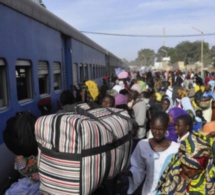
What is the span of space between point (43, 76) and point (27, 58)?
0.98 m

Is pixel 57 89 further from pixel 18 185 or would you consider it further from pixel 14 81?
pixel 18 185

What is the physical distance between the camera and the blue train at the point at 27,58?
3.66 m

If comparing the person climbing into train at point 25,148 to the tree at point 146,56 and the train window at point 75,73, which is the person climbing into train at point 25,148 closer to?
the train window at point 75,73

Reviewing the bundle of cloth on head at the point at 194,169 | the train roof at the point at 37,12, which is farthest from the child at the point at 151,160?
the train roof at the point at 37,12

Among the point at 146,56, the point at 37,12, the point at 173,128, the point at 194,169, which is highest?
the point at 37,12

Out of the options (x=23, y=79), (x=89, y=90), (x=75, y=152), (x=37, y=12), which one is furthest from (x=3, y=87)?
(x=75, y=152)

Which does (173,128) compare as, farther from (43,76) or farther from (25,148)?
(43,76)

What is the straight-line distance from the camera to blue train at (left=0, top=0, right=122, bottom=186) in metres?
3.66

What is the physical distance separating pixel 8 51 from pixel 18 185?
74.2 inches

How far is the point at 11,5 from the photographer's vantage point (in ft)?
12.4

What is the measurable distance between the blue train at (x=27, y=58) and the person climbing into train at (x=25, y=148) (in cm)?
123

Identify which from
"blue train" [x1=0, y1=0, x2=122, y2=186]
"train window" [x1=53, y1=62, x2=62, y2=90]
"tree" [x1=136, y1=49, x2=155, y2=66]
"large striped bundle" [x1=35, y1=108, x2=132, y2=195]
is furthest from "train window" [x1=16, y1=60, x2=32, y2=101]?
"tree" [x1=136, y1=49, x2=155, y2=66]

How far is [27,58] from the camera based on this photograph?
4.38m

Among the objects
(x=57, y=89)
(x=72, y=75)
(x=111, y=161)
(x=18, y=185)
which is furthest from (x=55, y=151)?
(x=72, y=75)
